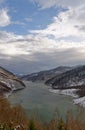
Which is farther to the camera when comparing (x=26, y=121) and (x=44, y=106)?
(x=44, y=106)

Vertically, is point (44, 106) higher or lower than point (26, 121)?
higher

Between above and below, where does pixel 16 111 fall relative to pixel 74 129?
above

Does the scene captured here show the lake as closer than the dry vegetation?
No

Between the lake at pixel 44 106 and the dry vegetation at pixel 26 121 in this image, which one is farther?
the lake at pixel 44 106

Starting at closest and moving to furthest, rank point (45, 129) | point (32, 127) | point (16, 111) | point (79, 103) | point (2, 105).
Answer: point (32, 127), point (45, 129), point (16, 111), point (2, 105), point (79, 103)

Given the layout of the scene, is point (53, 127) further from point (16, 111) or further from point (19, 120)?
point (16, 111)

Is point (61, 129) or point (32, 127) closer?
point (32, 127)

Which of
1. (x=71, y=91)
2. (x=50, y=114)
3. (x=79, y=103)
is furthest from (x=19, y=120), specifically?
(x=71, y=91)

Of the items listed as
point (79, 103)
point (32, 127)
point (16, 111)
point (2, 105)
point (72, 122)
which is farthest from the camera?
point (79, 103)

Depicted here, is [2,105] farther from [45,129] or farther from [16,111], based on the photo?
[45,129]
